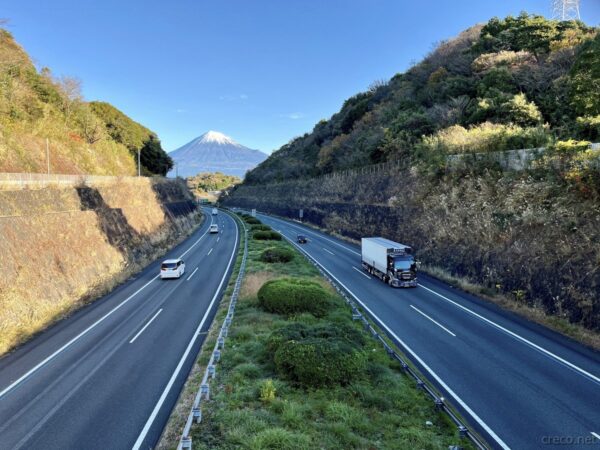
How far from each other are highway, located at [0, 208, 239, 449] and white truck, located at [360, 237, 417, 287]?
12461 millimetres

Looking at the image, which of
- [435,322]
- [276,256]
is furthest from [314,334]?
[276,256]

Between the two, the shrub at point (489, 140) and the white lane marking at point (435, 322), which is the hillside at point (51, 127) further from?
the shrub at point (489, 140)

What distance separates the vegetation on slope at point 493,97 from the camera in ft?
109

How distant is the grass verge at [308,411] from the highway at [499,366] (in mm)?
1589

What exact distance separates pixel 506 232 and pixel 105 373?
23.5 metres

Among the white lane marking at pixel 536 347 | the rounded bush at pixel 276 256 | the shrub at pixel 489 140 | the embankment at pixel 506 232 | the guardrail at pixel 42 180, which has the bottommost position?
the white lane marking at pixel 536 347

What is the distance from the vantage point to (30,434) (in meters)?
9.90

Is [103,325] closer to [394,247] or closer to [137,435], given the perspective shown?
[137,435]

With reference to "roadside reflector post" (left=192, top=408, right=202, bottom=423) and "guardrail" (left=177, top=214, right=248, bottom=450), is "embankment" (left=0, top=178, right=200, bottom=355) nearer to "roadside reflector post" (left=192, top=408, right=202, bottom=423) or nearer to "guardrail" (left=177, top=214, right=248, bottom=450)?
"guardrail" (left=177, top=214, right=248, bottom=450)

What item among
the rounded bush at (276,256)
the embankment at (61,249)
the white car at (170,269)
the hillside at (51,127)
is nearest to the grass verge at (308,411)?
the embankment at (61,249)

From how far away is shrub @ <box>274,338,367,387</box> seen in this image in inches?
446

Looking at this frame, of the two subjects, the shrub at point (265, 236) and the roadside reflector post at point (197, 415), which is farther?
the shrub at point (265, 236)

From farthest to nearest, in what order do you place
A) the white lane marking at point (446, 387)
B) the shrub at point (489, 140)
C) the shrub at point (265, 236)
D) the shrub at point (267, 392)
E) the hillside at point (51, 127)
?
the shrub at point (265, 236) < the hillside at point (51, 127) < the shrub at point (489, 140) < the shrub at point (267, 392) < the white lane marking at point (446, 387)

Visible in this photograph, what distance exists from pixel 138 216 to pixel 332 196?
35461 mm
